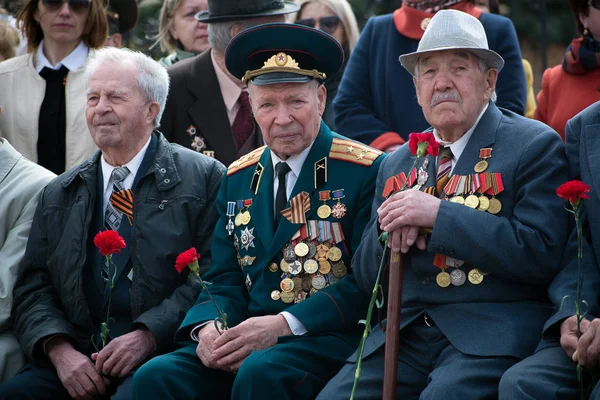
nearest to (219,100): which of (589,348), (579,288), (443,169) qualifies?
(443,169)

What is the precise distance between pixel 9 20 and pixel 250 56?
3.99 metres

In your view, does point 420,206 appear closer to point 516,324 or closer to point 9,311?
point 516,324

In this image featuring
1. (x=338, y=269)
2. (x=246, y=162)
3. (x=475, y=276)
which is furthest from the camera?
(x=246, y=162)

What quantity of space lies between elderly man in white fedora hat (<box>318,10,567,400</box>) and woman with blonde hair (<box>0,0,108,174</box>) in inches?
107

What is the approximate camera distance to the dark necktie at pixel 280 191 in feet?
16.7

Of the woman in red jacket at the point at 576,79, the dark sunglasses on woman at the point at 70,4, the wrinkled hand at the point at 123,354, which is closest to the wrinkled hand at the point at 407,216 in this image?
the wrinkled hand at the point at 123,354

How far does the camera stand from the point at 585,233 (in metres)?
4.38

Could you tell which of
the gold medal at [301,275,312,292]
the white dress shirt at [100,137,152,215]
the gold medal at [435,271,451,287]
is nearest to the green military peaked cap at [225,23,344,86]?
the white dress shirt at [100,137,152,215]

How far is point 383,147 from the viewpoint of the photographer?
5918 mm

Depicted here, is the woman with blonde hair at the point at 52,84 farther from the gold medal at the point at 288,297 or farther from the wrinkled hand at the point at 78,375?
the gold medal at the point at 288,297

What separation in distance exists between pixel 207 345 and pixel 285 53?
1492 mm

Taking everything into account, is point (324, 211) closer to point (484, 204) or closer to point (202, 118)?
point (484, 204)

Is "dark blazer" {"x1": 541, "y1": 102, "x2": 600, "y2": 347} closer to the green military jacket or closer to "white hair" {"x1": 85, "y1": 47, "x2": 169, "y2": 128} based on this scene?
the green military jacket

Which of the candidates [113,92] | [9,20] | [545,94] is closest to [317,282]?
[113,92]
